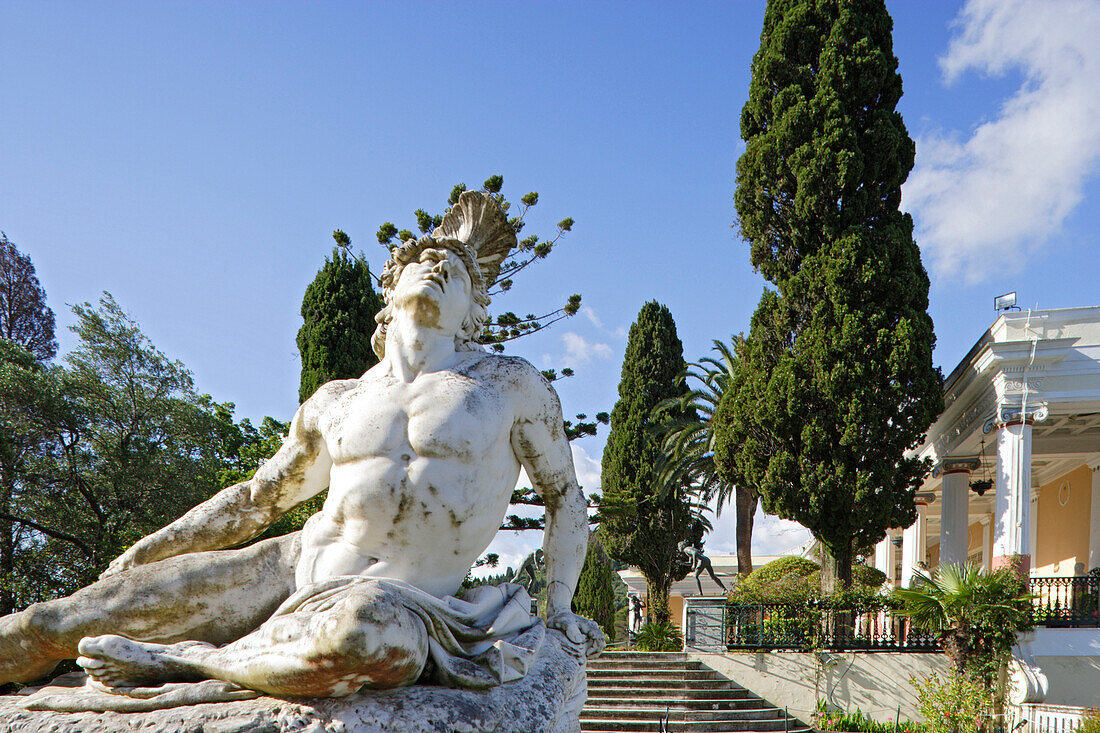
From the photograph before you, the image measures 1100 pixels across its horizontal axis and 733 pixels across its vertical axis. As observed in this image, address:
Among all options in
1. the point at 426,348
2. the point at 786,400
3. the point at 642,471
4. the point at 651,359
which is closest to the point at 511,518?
the point at 642,471

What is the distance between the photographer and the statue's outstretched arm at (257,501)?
2.36 m

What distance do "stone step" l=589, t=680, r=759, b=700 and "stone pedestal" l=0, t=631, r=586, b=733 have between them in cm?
1125

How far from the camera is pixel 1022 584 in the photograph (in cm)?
1269

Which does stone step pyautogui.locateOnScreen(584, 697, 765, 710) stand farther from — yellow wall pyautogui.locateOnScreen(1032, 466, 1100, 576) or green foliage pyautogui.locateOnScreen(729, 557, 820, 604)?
yellow wall pyautogui.locateOnScreen(1032, 466, 1100, 576)

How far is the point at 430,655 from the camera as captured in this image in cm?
178

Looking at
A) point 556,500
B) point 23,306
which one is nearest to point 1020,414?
point 556,500

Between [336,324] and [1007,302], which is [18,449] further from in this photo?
[1007,302]

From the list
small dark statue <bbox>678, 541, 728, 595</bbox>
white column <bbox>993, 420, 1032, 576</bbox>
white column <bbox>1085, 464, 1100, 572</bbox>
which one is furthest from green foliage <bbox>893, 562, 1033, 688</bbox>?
small dark statue <bbox>678, 541, 728, 595</bbox>

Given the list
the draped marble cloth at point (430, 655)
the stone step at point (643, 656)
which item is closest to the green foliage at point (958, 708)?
the stone step at point (643, 656)

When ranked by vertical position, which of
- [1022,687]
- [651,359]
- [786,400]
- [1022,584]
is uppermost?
[651,359]

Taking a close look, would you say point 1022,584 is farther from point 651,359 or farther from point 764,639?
point 651,359

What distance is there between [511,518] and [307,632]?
63.1ft

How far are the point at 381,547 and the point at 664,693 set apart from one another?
37.9 feet

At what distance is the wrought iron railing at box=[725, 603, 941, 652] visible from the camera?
14.5m
